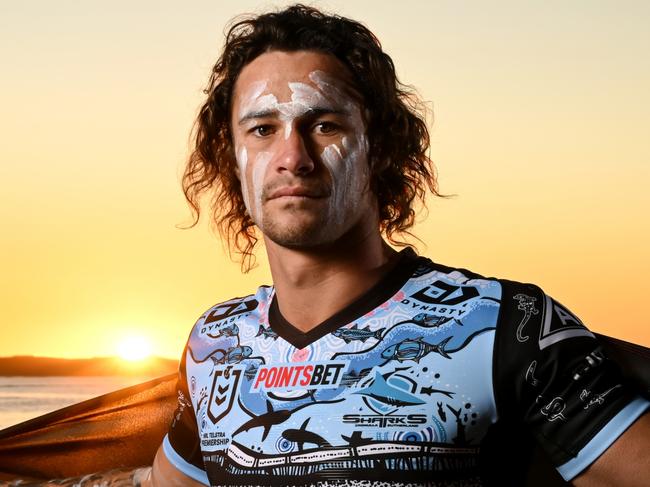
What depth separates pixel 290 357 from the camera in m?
2.79

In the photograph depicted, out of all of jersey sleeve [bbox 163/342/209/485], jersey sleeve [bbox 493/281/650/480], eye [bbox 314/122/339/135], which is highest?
eye [bbox 314/122/339/135]

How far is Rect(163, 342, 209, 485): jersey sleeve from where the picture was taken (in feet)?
10.1

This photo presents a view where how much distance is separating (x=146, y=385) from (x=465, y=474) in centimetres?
162

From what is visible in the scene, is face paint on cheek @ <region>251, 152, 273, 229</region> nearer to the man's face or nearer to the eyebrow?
the man's face

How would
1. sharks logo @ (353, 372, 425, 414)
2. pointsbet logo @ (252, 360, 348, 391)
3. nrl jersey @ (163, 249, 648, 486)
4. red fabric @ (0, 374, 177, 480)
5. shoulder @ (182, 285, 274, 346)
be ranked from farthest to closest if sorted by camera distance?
red fabric @ (0, 374, 177, 480)
shoulder @ (182, 285, 274, 346)
pointsbet logo @ (252, 360, 348, 391)
sharks logo @ (353, 372, 425, 414)
nrl jersey @ (163, 249, 648, 486)

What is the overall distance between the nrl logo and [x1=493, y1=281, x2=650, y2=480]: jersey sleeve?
2.80 feet

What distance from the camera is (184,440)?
3160 mm

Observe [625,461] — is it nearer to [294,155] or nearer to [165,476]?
[294,155]

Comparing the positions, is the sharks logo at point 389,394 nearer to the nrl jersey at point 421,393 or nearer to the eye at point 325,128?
the nrl jersey at point 421,393

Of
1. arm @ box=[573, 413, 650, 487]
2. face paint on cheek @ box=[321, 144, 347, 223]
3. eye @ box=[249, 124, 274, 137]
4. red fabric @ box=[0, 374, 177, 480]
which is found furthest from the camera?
red fabric @ box=[0, 374, 177, 480]

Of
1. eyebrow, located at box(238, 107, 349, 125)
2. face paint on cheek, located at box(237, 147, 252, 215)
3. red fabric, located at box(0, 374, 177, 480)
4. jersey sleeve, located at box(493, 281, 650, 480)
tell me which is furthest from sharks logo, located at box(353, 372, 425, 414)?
red fabric, located at box(0, 374, 177, 480)

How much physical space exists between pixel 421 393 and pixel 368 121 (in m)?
0.90

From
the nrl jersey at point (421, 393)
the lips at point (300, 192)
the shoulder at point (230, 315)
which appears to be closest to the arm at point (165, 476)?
the nrl jersey at point (421, 393)

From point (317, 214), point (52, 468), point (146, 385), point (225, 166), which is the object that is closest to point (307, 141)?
point (317, 214)
